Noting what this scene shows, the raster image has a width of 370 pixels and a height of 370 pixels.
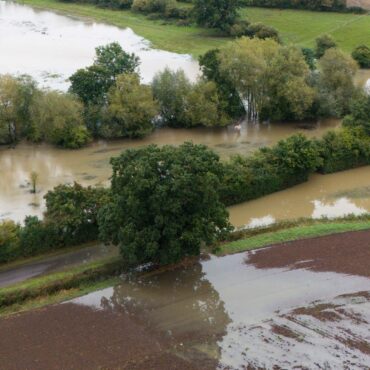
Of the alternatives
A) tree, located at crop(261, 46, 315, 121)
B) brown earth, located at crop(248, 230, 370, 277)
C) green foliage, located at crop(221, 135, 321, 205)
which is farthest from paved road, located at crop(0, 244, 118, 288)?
tree, located at crop(261, 46, 315, 121)

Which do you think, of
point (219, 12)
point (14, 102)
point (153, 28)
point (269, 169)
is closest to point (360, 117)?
point (269, 169)

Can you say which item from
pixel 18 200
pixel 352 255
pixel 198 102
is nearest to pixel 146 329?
pixel 352 255

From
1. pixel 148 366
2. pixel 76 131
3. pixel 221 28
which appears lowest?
pixel 148 366

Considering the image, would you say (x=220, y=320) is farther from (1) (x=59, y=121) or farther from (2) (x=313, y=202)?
(1) (x=59, y=121)

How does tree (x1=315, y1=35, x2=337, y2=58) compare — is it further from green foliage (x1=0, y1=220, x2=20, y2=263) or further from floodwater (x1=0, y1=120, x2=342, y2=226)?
green foliage (x1=0, y1=220, x2=20, y2=263)

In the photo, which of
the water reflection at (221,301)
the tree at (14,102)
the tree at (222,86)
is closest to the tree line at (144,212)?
the water reflection at (221,301)

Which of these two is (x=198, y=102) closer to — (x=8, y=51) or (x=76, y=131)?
(x=76, y=131)

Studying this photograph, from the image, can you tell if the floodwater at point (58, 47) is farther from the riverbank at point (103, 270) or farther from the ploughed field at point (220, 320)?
the ploughed field at point (220, 320)
